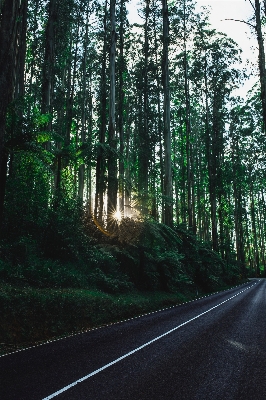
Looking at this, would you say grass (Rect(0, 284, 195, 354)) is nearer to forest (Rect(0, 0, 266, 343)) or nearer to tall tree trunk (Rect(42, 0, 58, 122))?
forest (Rect(0, 0, 266, 343))

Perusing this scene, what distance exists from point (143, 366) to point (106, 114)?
74.6 ft

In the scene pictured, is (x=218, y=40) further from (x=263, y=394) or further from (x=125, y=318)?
(x=263, y=394)

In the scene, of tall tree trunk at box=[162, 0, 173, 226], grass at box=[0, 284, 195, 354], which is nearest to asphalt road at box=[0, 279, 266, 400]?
grass at box=[0, 284, 195, 354]

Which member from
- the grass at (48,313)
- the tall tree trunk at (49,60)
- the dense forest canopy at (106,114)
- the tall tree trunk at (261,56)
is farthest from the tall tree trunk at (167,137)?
the grass at (48,313)

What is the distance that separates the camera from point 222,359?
5926mm

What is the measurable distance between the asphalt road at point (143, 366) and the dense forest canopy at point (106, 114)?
540 cm

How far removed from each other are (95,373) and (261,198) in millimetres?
58720

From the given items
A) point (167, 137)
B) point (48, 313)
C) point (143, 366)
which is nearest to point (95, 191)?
point (167, 137)

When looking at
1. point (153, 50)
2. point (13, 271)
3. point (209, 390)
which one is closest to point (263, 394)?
point (209, 390)

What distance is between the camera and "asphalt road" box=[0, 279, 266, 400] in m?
4.34

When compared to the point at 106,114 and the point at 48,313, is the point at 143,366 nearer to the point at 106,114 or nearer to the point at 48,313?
the point at 48,313

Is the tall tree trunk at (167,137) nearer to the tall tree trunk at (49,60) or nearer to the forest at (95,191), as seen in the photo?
the forest at (95,191)

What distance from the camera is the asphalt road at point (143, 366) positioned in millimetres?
4344

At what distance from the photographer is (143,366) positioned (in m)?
5.50
